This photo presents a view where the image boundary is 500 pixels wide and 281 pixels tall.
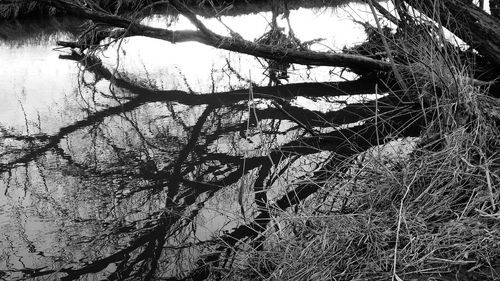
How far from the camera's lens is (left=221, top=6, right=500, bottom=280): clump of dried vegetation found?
7.63 ft

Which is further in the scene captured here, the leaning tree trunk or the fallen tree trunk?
the fallen tree trunk

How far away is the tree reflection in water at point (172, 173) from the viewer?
326 cm

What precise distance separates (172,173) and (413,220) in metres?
2.39

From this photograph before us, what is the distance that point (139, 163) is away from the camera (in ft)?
15.5

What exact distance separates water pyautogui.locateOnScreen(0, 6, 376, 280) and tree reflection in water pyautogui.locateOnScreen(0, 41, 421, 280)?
1 cm

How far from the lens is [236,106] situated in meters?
6.21

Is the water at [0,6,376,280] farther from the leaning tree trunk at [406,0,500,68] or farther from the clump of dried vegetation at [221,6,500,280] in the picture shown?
the leaning tree trunk at [406,0,500,68]

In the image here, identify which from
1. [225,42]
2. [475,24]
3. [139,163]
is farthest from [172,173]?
[475,24]

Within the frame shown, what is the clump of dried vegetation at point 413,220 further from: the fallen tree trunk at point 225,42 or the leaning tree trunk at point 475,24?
the fallen tree trunk at point 225,42

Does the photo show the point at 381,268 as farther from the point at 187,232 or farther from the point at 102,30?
the point at 102,30

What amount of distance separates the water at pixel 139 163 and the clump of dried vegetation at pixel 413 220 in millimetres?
395

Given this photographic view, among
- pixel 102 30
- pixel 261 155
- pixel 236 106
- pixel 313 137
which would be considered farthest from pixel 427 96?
pixel 102 30

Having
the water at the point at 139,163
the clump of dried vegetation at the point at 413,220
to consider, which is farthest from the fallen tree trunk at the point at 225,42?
the clump of dried vegetation at the point at 413,220

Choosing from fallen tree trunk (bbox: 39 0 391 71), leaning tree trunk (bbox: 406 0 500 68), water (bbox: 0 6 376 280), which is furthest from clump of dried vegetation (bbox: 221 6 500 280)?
fallen tree trunk (bbox: 39 0 391 71)
